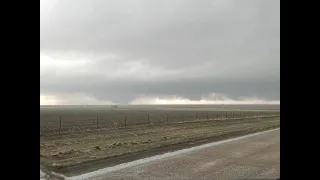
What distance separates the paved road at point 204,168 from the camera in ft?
26.8

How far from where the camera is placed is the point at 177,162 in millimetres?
10242

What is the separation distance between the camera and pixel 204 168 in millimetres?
9195

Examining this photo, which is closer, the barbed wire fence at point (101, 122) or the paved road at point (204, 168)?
the paved road at point (204, 168)

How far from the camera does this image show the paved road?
8.18 metres

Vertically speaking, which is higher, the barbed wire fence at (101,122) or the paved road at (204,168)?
the paved road at (204,168)

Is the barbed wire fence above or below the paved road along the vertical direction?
below

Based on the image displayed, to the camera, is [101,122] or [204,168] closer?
[204,168]

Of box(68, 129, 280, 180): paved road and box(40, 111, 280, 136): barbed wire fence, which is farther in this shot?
box(40, 111, 280, 136): barbed wire fence
